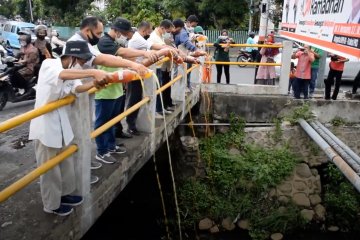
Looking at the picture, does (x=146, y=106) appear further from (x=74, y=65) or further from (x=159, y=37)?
(x=74, y=65)

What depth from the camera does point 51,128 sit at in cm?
259

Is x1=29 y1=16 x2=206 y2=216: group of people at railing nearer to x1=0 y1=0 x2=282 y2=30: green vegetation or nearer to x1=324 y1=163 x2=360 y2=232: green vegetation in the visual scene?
x1=324 y1=163 x2=360 y2=232: green vegetation

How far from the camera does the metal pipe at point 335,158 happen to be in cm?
467

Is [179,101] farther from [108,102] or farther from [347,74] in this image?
[347,74]

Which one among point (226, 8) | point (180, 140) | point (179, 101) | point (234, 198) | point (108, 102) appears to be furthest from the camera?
point (226, 8)

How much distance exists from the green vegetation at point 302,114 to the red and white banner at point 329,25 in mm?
1347

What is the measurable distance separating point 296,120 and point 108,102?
4547mm

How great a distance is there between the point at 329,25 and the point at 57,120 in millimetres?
3830

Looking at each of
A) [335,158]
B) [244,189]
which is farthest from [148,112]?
[244,189]

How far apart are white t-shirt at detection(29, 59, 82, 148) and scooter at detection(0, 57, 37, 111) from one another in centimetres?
498

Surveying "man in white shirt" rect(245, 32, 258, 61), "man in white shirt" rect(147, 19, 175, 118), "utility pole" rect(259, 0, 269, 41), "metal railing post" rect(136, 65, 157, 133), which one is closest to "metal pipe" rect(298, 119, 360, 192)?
"man in white shirt" rect(147, 19, 175, 118)

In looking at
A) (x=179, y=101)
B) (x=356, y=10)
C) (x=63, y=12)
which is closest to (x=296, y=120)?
(x=179, y=101)

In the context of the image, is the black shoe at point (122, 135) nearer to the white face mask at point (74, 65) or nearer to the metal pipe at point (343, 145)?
the white face mask at point (74, 65)

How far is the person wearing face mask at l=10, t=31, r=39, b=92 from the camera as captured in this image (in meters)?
7.36
